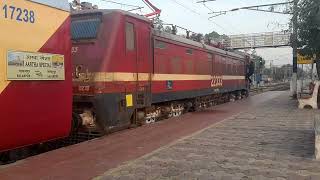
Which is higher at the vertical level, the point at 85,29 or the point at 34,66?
the point at 85,29

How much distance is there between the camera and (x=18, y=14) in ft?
23.0

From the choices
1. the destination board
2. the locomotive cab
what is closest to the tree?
the locomotive cab

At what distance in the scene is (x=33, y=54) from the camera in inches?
287

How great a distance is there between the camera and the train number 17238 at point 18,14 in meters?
6.76

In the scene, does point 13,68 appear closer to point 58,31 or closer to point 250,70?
point 58,31

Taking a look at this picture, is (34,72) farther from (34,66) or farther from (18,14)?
(18,14)

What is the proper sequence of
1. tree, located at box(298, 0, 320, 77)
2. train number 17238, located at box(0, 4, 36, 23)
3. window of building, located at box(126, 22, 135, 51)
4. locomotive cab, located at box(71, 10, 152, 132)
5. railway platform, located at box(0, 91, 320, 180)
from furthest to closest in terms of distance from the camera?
tree, located at box(298, 0, 320, 77), window of building, located at box(126, 22, 135, 51), locomotive cab, located at box(71, 10, 152, 132), railway platform, located at box(0, 91, 320, 180), train number 17238, located at box(0, 4, 36, 23)

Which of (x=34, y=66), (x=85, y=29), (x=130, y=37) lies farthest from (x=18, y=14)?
(x=130, y=37)

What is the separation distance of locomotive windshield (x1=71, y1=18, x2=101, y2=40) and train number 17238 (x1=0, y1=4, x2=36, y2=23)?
3895 millimetres

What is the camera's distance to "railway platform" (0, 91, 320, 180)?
23.7ft

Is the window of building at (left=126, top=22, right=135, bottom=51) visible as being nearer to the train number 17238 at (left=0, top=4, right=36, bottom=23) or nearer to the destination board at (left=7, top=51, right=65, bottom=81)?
the destination board at (left=7, top=51, right=65, bottom=81)

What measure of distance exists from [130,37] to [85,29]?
124cm

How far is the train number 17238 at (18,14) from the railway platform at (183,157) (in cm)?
239

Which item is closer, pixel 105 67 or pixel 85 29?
pixel 105 67
